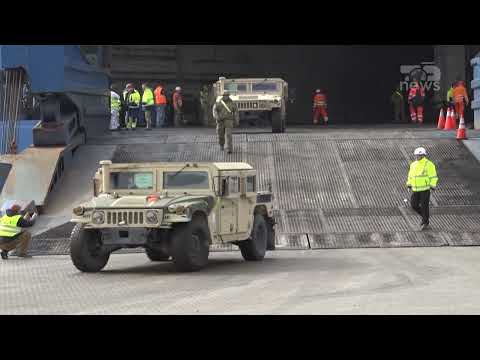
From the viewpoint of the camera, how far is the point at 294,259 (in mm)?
16156

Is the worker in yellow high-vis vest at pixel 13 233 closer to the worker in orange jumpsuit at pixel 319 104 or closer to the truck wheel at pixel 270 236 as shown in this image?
the truck wheel at pixel 270 236

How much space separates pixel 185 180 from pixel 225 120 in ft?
27.3

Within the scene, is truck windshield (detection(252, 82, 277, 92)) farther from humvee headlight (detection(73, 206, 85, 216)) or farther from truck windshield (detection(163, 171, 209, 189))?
humvee headlight (detection(73, 206, 85, 216))

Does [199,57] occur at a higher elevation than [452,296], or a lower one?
higher

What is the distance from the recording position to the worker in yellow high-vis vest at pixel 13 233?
1709cm

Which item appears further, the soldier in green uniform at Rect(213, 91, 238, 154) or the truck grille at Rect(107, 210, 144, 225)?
the soldier in green uniform at Rect(213, 91, 238, 154)

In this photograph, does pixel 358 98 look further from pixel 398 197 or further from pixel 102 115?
pixel 398 197

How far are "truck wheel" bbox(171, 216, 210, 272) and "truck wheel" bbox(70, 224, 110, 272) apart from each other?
1141mm

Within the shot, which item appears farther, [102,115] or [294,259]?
[102,115]

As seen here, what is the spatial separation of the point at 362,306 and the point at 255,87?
19036 millimetres

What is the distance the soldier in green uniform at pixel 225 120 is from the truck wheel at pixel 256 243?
23.6ft

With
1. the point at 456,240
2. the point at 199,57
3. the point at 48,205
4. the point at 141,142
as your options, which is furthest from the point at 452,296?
the point at 199,57

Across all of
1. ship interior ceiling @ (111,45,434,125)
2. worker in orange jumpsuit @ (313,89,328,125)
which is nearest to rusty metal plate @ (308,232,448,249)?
worker in orange jumpsuit @ (313,89,328,125)

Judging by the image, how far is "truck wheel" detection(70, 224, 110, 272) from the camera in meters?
14.3
